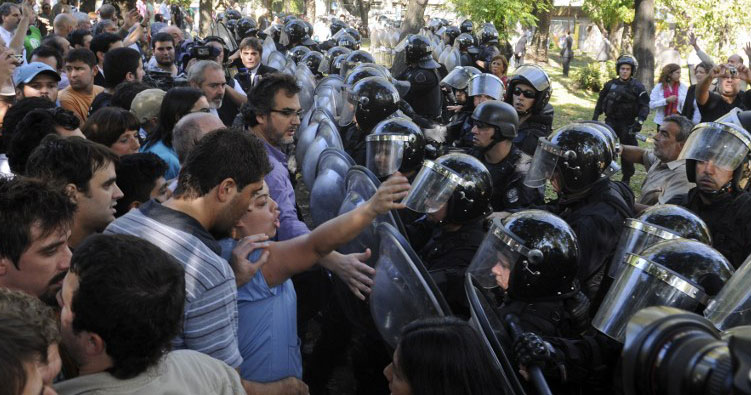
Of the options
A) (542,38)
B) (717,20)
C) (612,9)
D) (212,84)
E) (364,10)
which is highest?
(212,84)

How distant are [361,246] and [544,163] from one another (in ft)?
4.89

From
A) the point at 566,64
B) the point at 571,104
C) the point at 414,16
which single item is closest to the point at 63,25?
the point at 414,16

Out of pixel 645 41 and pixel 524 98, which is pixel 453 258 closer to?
pixel 524 98

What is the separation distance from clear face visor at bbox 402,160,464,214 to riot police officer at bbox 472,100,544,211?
4.73 ft

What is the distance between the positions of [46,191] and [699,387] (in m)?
1.84

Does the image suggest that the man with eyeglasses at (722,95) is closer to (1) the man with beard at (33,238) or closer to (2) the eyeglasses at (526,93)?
(2) the eyeglasses at (526,93)

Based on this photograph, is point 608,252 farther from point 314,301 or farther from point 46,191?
point 46,191

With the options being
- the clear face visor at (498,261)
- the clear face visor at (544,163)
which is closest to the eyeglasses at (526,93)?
the clear face visor at (544,163)

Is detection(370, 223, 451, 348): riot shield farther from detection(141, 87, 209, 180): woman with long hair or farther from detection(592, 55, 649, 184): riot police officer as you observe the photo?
detection(592, 55, 649, 184): riot police officer

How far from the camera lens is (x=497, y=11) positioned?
17.2m

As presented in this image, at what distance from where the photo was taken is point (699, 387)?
3.56 ft

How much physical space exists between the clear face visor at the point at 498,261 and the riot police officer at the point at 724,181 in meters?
1.69

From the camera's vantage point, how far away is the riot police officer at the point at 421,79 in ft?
28.7

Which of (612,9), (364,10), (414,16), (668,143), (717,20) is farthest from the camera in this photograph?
(364,10)
